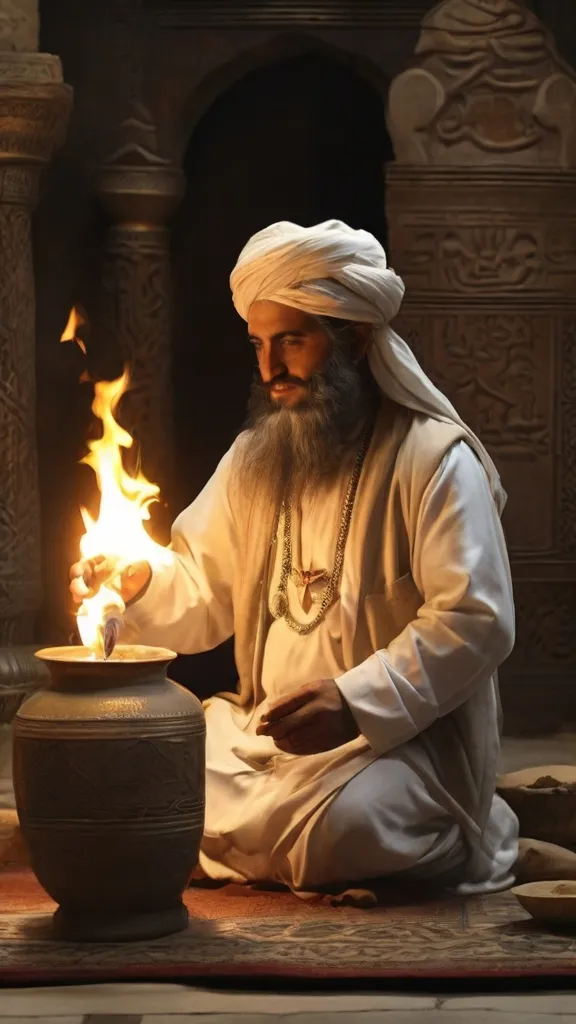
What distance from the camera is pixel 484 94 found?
7.54 meters

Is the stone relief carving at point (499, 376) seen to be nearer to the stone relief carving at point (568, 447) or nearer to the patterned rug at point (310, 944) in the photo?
the stone relief carving at point (568, 447)

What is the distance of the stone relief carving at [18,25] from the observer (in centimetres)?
723

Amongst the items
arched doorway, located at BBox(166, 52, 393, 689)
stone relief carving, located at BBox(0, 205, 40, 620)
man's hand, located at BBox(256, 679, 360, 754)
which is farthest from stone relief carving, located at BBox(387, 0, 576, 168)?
man's hand, located at BBox(256, 679, 360, 754)

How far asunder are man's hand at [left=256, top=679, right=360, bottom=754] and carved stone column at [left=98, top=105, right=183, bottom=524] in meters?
3.59

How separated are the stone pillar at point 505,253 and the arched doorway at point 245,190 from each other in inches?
39.6

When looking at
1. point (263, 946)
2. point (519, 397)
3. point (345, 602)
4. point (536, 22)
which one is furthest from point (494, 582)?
point (536, 22)

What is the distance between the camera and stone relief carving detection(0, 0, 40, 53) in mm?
7227

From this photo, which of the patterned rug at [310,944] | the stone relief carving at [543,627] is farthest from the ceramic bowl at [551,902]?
the stone relief carving at [543,627]

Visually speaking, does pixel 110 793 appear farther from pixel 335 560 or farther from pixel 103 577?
pixel 335 560

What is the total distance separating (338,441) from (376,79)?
350 centimetres

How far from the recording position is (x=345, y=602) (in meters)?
5.05

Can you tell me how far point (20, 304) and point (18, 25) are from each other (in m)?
1.03

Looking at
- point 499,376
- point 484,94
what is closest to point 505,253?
point 499,376

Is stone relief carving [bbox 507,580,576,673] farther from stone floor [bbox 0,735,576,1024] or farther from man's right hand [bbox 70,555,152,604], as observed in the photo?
stone floor [bbox 0,735,576,1024]
